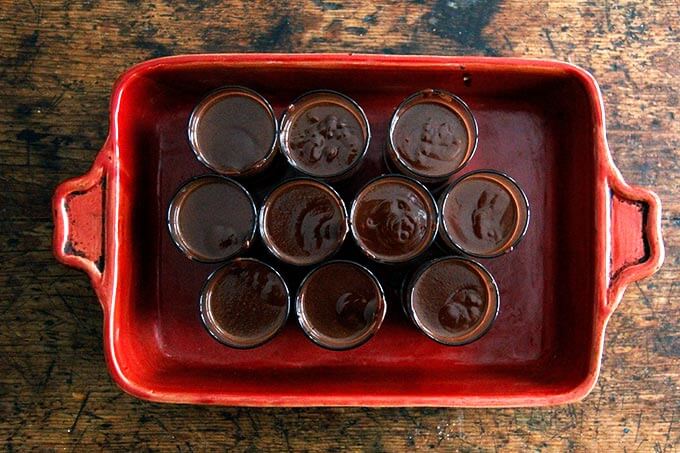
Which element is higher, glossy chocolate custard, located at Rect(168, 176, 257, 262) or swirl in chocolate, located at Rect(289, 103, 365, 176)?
swirl in chocolate, located at Rect(289, 103, 365, 176)

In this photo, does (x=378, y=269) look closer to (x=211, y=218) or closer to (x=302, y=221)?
(x=302, y=221)

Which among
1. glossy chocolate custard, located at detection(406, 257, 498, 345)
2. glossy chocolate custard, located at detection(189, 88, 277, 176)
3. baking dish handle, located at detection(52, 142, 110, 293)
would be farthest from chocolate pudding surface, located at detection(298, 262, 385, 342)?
baking dish handle, located at detection(52, 142, 110, 293)

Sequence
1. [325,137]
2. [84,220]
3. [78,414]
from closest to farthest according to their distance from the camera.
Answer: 1. [84,220]
2. [325,137]
3. [78,414]

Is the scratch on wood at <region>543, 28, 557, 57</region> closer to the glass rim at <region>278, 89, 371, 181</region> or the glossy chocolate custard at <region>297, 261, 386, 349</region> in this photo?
the glass rim at <region>278, 89, 371, 181</region>

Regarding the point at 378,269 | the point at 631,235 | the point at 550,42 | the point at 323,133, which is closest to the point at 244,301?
the point at 378,269

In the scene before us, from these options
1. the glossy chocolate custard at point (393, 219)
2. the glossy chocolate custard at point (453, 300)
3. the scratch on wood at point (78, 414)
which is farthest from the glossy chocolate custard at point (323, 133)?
the scratch on wood at point (78, 414)
